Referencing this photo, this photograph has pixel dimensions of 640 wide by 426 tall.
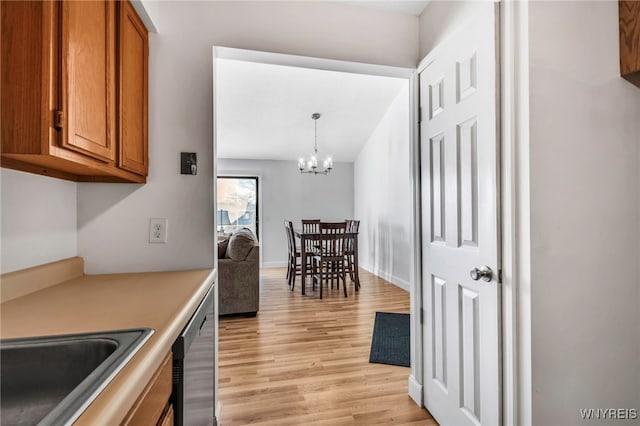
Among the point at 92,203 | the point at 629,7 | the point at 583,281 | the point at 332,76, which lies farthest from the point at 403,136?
the point at 92,203

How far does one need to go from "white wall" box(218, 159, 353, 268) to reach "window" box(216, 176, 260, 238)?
176 mm

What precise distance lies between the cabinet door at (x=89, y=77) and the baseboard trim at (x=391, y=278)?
3.62 metres

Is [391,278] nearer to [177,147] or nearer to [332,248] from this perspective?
[332,248]

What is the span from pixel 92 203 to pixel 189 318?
94cm

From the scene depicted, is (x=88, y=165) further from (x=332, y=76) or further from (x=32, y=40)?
(x=332, y=76)

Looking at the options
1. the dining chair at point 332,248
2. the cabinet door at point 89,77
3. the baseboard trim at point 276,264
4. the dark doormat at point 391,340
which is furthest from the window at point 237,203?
the cabinet door at point 89,77

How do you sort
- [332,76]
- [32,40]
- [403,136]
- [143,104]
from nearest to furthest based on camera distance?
[32,40] → [143,104] → [332,76] → [403,136]

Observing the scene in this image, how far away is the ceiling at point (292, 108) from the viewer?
4031 millimetres

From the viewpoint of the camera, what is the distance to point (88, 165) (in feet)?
3.44

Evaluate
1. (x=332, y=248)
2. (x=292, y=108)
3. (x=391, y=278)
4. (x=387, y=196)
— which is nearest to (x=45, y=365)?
(x=332, y=248)

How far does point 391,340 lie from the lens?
9.00 ft

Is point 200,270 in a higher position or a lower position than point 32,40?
lower

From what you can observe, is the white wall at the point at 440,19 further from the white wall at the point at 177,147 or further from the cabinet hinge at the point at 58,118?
the cabinet hinge at the point at 58,118

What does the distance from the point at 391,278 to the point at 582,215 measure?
392 centimetres
